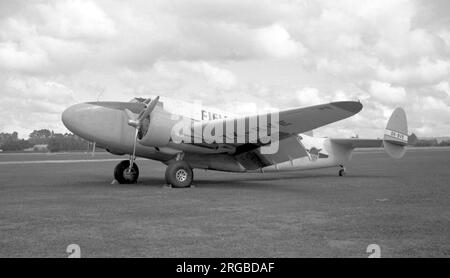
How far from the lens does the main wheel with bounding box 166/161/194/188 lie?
12.8m

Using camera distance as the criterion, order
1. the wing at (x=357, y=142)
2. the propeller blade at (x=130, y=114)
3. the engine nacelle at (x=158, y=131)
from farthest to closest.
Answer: the wing at (x=357, y=142), the propeller blade at (x=130, y=114), the engine nacelle at (x=158, y=131)

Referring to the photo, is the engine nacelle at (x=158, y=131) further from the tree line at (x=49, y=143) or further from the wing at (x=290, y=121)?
the tree line at (x=49, y=143)

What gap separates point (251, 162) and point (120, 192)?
17.8 feet

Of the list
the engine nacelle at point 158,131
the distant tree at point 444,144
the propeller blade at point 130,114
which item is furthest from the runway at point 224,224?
the distant tree at point 444,144

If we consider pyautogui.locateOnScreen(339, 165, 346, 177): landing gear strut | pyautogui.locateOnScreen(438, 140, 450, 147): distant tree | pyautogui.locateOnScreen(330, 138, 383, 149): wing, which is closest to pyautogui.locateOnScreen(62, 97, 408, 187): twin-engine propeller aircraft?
pyautogui.locateOnScreen(339, 165, 346, 177): landing gear strut

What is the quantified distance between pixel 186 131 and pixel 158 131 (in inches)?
34.3

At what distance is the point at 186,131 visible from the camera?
13266mm

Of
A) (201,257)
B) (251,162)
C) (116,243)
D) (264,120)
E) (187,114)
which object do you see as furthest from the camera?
(251,162)

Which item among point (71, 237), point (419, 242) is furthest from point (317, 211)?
point (71, 237)

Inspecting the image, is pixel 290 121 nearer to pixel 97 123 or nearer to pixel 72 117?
pixel 97 123

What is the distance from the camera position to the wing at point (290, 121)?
11.3 metres

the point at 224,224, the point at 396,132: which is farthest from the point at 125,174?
the point at 396,132

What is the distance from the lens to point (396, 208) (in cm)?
866
